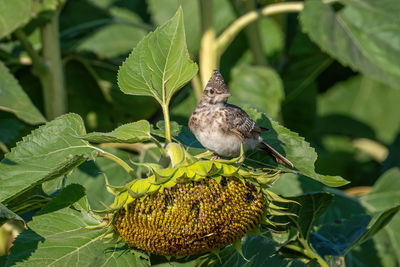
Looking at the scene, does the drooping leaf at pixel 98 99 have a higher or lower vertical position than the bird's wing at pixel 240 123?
lower

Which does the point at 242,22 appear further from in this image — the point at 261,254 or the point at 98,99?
the point at 261,254

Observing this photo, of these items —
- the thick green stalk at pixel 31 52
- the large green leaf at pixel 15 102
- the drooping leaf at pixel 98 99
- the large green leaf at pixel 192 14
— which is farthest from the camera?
the large green leaf at pixel 192 14

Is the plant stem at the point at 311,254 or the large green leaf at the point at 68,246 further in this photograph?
the plant stem at the point at 311,254

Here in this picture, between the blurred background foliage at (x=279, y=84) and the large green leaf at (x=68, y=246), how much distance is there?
1.55ft

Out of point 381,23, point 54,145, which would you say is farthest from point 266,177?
point 381,23

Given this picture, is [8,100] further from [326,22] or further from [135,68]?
[326,22]

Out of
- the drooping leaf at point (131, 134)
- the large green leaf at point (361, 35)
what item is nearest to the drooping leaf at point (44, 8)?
the large green leaf at point (361, 35)

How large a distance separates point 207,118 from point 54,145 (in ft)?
2.01

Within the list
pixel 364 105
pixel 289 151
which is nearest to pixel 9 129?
pixel 289 151

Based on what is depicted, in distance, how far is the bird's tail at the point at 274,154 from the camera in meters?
2.16

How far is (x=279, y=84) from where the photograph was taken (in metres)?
3.66

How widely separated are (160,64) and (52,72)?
1.39 meters

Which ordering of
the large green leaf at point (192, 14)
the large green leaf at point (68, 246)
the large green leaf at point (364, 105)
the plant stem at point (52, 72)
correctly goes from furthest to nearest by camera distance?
the large green leaf at point (364, 105) < the large green leaf at point (192, 14) < the plant stem at point (52, 72) < the large green leaf at point (68, 246)

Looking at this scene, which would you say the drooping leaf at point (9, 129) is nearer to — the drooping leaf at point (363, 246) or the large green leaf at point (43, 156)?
the large green leaf at point (43, 156)
